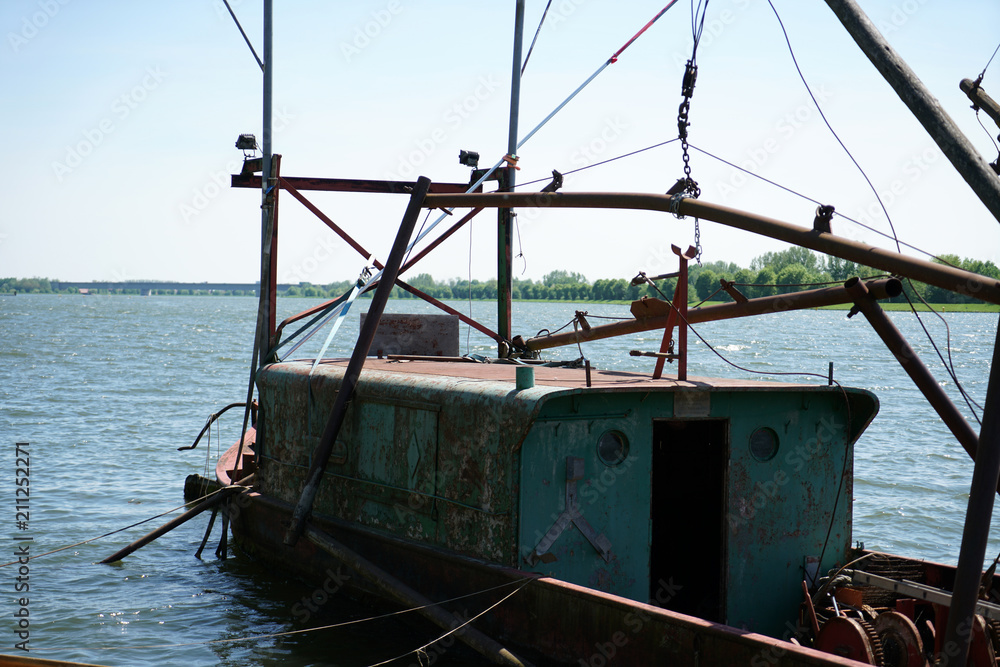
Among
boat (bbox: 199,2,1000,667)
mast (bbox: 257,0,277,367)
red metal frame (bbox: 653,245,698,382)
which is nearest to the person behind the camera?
boat (bbox: 199,2,1000,667)

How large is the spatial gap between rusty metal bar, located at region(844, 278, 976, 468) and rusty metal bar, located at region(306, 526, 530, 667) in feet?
11.5

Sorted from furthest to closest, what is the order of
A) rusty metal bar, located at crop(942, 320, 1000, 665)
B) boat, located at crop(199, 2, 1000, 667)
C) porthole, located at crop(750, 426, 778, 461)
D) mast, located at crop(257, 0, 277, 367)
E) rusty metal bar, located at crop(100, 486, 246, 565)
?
mast, located at crop(257, 0, 277, 367)
rusty metal bar, located at crop(100, 486, 246, 565)
porthole, located at crop(750, 426, 778, 461)
boat, located at crop(199, 2, 1000, 667)
rusty metal bar, located at crop(942, 320, 1000, 665)

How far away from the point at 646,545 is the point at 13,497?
39.0ft

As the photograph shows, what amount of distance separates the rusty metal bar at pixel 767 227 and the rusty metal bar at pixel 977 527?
620 mm

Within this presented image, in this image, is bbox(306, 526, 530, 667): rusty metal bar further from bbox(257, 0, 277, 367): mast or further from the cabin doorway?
bbox(257, 0, 277, 367): mast

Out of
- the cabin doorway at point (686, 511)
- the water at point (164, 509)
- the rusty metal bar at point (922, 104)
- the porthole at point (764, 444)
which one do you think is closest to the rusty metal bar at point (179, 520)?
the water at point (164, 509)

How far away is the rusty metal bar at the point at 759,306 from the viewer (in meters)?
6.65

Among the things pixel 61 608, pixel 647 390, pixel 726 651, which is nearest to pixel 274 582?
pixel 61 608

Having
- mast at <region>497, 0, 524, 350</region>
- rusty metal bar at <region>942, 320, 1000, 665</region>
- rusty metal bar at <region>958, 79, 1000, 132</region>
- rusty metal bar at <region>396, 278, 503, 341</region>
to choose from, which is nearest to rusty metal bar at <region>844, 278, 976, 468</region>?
rusty metal bar at <region>942, 320, 1000, 665</region>

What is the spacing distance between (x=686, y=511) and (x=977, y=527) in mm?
3769

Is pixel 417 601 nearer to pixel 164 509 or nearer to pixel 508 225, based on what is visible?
pixel 508 225

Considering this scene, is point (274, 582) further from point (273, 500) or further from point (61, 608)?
point (61, 608)

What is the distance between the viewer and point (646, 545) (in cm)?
743

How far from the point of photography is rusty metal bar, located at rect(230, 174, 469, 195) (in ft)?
37.8
